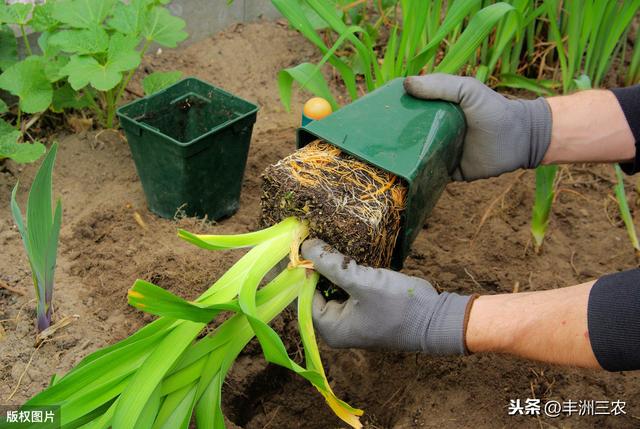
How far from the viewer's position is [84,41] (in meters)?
1.84

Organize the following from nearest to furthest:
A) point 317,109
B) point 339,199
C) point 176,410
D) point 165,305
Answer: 1. point 165,305
2. point 176,410
3. point 339,199
4. point 317,109

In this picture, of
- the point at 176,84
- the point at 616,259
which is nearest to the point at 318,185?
the point at 176,84

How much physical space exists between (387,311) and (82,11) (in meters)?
1.28

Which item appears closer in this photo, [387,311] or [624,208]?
[387,311]

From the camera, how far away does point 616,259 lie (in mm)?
1914

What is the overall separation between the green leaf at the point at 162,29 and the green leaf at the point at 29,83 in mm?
316

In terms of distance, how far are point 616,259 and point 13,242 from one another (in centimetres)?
163

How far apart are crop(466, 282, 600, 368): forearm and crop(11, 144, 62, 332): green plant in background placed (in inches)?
31.1

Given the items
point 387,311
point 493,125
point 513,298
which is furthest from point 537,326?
point 493,125

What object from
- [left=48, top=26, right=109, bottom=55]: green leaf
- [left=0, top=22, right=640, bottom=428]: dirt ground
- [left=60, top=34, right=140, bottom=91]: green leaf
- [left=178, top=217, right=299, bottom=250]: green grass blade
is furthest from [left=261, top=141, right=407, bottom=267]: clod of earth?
[left=48, top=26, right=109, bottom=55]: green leaf

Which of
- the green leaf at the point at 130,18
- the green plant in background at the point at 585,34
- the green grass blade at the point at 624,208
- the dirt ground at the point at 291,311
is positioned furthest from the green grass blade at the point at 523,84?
the green leaf at the point at 130,18

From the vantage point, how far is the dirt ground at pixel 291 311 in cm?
148

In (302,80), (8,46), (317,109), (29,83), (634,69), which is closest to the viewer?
(302,80)

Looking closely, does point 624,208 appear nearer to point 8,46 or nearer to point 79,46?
point 79,46
